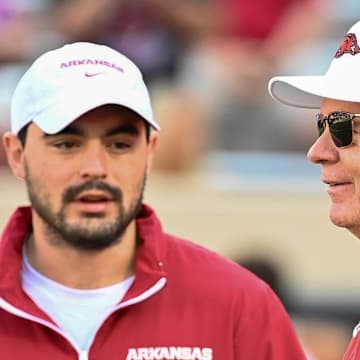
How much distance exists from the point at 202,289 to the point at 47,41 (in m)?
4.40

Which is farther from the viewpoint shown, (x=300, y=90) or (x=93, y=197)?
(x=93, y=197)

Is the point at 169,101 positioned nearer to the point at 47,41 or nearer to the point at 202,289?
the point at 47,41

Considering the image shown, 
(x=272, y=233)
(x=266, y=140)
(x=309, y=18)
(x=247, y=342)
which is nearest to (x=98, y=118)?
(x=247, y=342)

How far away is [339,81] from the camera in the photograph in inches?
124

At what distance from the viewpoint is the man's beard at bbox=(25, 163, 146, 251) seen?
12.5ft

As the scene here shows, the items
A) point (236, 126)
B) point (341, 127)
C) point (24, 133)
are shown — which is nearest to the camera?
point (341, 127)

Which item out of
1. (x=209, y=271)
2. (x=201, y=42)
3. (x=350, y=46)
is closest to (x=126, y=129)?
(x=209, y=271)

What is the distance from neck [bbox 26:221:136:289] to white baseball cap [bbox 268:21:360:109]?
81 cm

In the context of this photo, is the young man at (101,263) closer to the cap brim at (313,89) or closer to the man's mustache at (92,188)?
the man's mustache at (92,188)

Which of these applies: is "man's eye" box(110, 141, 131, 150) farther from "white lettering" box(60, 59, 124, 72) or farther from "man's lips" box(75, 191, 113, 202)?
"white lettering" box(60, 59, 124, 72)

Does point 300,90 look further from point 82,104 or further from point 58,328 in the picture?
point 58,328

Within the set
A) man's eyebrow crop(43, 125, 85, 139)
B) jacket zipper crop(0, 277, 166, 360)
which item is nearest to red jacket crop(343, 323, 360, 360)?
jacket zipper crop(0, 277, 166, 360)

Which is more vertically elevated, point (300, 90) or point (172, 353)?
point (300, 90)

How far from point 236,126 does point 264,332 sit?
3.99m
